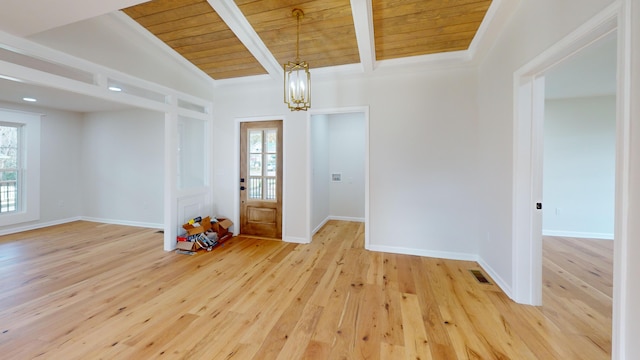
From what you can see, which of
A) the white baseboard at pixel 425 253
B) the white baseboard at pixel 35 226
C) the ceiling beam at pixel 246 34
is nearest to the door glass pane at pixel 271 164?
the ceiling beam at pixel 246 34

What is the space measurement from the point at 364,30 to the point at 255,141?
259 centimetres

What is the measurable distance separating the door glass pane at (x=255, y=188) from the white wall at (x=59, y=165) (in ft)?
14.8

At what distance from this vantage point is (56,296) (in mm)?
2441

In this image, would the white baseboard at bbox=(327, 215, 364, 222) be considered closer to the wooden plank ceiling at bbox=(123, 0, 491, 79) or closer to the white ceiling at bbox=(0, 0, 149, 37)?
the wooden plank ceiling at bbox=(123, 0, 491, 79)

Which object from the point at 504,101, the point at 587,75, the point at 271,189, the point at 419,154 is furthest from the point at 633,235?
the point at 271,189

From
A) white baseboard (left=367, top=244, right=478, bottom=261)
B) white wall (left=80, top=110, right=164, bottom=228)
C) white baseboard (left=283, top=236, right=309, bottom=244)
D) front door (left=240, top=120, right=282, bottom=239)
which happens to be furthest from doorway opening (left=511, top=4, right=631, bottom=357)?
white wall (left=80, top=110, right=164, bottom=228)

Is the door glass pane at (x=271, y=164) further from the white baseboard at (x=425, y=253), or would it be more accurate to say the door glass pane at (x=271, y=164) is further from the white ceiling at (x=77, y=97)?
the white ceiling at (x=77, y=97)

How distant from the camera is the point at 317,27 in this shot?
2.93 metres

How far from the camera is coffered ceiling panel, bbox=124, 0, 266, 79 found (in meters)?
2.77

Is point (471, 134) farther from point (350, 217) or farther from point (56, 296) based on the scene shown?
point (56, 296)

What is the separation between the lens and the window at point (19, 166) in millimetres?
4672

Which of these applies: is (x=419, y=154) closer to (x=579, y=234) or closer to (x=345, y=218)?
(x=345, y=218)

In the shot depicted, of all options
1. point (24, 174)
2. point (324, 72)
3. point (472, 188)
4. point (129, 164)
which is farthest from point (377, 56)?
point (24, 174)

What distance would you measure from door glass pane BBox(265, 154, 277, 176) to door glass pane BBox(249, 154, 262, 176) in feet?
0.51
